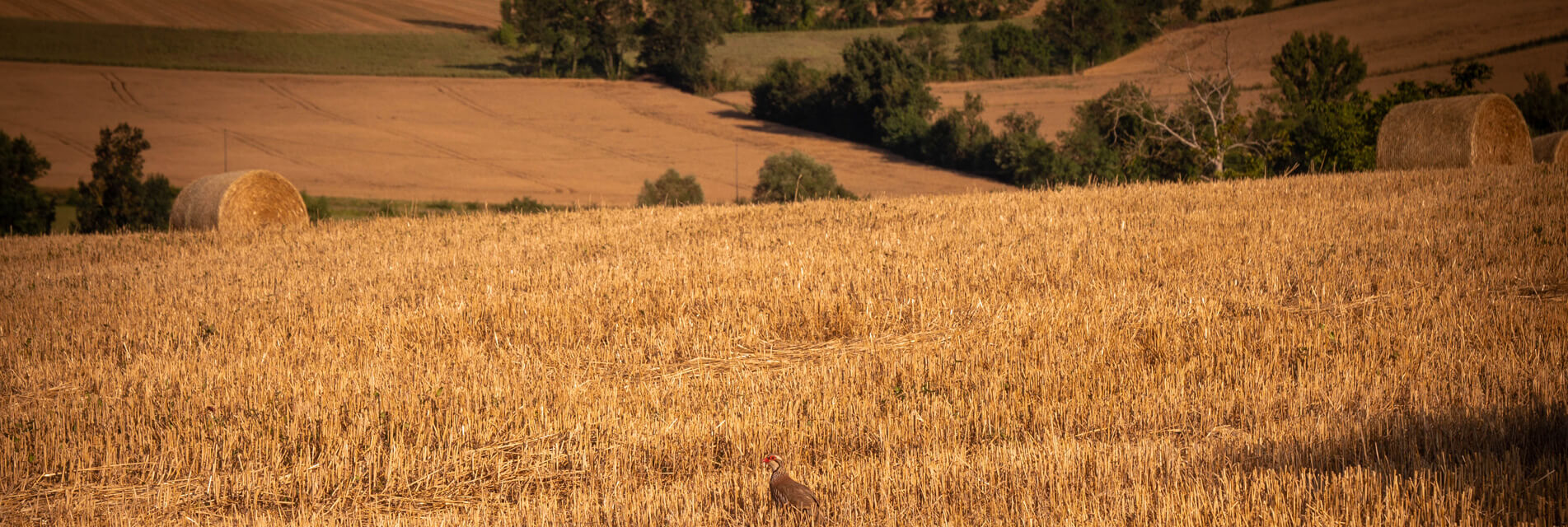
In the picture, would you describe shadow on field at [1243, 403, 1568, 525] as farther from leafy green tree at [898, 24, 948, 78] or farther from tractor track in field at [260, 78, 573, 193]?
leafy green tree at [898, 24, 948, 78]

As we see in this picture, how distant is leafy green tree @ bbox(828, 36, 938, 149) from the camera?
210 feet

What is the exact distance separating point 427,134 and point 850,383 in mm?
64350

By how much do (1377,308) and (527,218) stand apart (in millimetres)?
15064

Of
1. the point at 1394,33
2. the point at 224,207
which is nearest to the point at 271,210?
the point at 224,207

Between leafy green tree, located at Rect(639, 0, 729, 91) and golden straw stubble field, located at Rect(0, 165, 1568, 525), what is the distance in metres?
73.5

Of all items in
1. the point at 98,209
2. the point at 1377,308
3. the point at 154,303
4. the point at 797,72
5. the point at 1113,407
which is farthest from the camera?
the point at 797,72

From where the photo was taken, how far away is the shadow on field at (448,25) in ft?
404

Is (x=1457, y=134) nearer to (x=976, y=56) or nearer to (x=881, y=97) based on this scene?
(x=881, y=97)

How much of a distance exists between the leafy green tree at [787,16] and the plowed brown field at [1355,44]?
147 feet

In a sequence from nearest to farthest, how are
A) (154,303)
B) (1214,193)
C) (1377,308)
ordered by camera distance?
(1377,308) → (154,303) → (1214,193)

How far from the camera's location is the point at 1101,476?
574 cm

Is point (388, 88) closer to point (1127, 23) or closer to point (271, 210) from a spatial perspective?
point (1127, 23)

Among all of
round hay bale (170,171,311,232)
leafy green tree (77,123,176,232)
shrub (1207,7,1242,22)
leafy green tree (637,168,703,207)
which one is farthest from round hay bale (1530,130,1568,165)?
shrub (1207,7,1242,22)

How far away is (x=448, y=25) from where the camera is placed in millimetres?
125375
